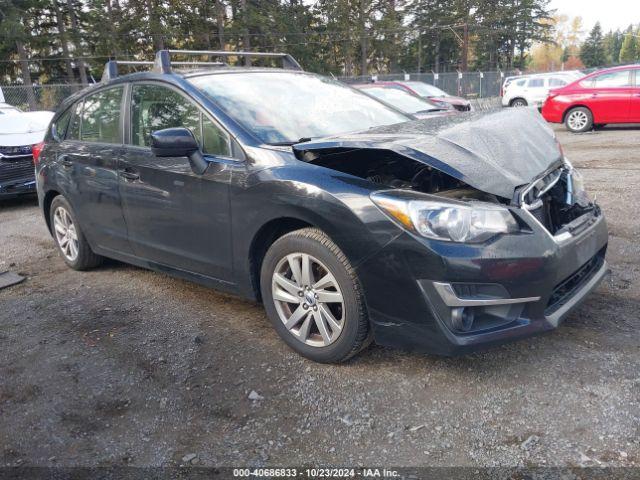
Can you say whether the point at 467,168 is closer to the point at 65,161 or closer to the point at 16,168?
the point at 65,161

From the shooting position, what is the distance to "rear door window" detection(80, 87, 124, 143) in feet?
13.5

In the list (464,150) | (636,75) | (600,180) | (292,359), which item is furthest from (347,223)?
(636,75)

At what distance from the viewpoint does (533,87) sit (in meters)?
21.3

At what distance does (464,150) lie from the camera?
111 inches

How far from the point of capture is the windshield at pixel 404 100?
10.0m

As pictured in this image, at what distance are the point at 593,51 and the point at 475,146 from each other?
10058 centimetres

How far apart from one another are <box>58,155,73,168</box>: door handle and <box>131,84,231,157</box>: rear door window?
914 mm

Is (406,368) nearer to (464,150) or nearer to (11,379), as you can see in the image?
(464,150)

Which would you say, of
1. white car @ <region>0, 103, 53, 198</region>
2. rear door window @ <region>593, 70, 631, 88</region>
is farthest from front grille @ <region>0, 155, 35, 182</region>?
rear door window @ <region>593, 70, 631, 88</region>

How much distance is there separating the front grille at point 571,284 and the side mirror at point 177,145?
2.08 meters

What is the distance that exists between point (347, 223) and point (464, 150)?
72 cm

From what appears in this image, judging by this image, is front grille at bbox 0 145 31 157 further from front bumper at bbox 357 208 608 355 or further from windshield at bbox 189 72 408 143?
front bumper at bbox 357 208 608 355

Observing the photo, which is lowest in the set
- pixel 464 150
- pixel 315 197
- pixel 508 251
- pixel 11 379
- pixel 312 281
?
pixel 11 379

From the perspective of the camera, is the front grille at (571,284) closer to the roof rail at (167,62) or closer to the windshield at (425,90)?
the roof rail at (167,62)
